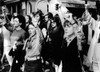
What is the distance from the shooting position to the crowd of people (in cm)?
700

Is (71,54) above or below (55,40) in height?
below

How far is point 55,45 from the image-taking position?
7508 mm

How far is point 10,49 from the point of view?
8695 mm

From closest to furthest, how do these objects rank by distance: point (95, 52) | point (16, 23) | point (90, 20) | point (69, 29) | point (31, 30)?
point (69, 29) → point (95, 52) → point (31, 30) → point (90, 20) → point (16, 23)

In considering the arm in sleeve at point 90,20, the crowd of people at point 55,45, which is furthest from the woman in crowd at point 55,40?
the arm in sleeve at point 90,20

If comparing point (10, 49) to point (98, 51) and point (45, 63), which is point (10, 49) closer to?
point (45, 63)

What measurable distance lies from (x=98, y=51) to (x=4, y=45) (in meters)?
3.01

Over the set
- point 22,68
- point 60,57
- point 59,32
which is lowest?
point 22,68

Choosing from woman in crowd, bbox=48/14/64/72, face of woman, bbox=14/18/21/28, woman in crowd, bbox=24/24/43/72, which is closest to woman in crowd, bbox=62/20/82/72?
woman in crowd, bbox=48/14/64/72

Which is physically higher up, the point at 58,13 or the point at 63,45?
the point at 58,13

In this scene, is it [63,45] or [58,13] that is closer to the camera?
[63,45]

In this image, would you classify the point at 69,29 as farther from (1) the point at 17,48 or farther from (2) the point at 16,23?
(2) the point at 16,23

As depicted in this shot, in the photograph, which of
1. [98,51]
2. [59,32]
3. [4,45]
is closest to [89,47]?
[98,51]

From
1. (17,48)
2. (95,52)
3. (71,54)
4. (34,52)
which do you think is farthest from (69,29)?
(17,48)
